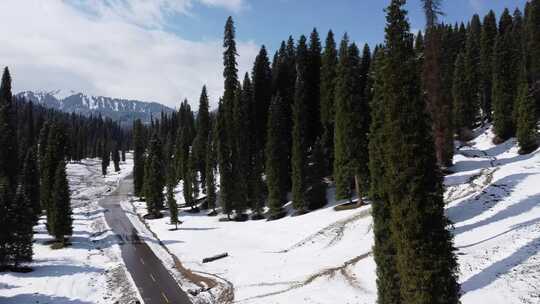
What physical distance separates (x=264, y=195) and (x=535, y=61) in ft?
141

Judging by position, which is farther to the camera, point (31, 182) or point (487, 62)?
point (487, 62)

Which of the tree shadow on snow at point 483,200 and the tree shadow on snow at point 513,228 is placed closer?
the tree shadow on snow at point 513,228

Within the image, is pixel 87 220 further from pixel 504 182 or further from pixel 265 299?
pixel 504 182

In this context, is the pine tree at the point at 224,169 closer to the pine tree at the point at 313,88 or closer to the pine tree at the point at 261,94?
the pine tree at the point at 261,94

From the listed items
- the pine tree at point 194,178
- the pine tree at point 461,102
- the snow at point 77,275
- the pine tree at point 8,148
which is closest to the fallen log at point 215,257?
the snow at point 77,275

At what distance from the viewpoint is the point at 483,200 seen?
2806 centimetres

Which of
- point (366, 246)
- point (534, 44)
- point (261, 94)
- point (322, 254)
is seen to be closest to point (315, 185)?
point (322, 254)

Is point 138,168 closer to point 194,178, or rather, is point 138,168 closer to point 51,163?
point 194,178

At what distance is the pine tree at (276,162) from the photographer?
160 feet

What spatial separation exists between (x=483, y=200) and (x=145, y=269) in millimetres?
28101

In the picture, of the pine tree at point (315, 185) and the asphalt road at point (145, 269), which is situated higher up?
the pine tree at point (315, 185)

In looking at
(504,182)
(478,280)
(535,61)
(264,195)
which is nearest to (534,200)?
(504,182)

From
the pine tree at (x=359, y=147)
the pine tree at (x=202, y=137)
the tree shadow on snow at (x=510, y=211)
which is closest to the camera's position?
the tree shadow on snow at (x=510, y=211)

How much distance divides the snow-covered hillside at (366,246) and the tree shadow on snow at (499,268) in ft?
0.14
